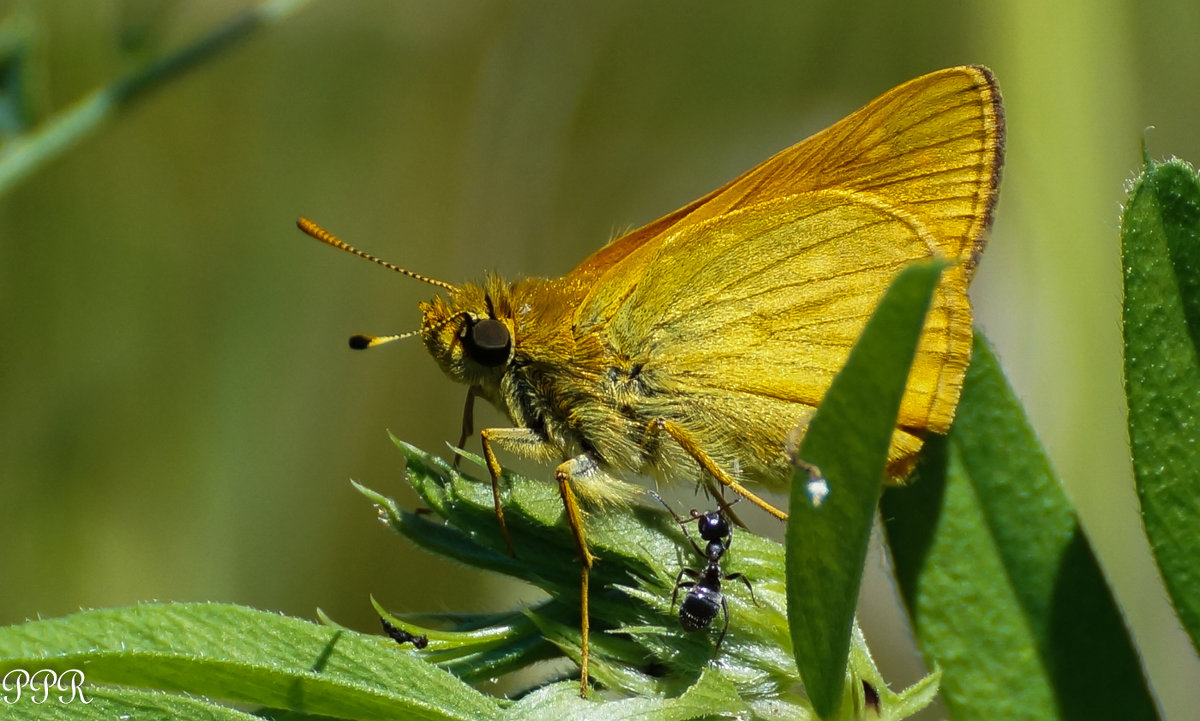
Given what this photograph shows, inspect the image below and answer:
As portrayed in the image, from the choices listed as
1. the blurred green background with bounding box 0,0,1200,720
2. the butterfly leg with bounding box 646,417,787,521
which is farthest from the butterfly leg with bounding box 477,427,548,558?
the blurred green background with bounding box 0,0,1200,720

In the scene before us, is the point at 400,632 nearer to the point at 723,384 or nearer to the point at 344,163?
the point at 723,384

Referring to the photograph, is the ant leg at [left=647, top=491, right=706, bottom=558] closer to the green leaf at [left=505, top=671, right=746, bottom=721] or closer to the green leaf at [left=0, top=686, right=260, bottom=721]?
the green leaf at [left=505, top=671, right=746, bottom=721]

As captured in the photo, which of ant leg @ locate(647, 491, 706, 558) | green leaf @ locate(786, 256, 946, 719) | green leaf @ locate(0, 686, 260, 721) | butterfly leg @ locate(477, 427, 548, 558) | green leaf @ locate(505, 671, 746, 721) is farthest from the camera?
butterfly leg @ locate(477, 427, 548, 558)

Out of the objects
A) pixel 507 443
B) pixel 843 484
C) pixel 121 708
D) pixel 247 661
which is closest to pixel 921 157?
pixel 507 443

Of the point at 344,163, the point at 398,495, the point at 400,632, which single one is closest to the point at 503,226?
the point at 344,163

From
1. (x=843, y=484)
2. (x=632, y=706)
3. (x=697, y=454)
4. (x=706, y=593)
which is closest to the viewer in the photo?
(x=843, y=484)

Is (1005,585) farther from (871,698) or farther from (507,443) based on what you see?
(507,443)
